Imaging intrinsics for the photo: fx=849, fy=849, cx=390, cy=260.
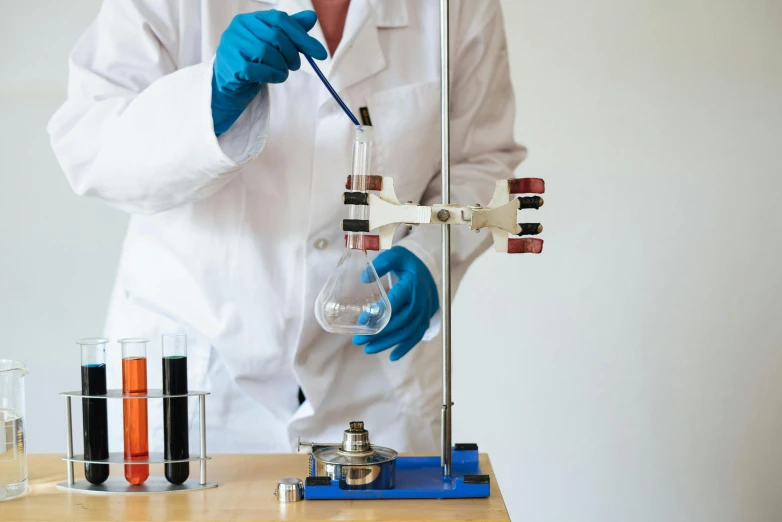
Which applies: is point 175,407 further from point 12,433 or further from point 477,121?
point 477,121

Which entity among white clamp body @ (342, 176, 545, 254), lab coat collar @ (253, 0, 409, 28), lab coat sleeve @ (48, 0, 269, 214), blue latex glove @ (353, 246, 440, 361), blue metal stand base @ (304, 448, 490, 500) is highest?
lab coat collar @ (253, 0, 409, 28)

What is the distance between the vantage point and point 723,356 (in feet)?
7.39

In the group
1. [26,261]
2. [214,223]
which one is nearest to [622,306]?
[214,223]

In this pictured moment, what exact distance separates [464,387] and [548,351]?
0.24 metres

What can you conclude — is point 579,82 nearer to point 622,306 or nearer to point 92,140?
point 622,306

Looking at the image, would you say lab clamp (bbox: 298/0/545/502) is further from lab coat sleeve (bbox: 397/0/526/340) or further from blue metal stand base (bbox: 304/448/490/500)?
lab coat sleeve (bbox: 397/0/526/340)

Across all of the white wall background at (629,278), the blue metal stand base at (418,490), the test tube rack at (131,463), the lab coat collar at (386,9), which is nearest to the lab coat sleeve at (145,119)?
the lab coat collar at (386,9)

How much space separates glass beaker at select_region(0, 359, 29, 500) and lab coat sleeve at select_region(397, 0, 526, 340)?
2.16ft

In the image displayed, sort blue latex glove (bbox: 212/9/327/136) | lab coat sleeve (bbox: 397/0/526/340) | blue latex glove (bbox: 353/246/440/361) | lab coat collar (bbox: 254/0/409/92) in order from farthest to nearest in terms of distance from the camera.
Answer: lab coat sleeve (bbox: 397/0/526/340) < lab coat collar (bbox: 254/0/409/92) < blue latex glove (bbox: 353/246/440/361) < blue latex glove (bbox: 212/9/327/136)

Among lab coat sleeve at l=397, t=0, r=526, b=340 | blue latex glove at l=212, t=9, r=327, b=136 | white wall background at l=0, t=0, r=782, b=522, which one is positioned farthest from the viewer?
white wall background at l=0, t=0, r=782, b=522

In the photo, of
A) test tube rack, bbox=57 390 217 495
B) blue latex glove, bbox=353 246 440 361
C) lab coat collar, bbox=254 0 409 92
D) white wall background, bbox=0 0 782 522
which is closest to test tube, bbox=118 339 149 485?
test tube rack, bbox=57 390 217 495

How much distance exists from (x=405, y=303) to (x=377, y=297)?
0.28 m

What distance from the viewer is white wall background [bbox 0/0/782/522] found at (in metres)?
2.24

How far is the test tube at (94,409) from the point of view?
0.98 metres
